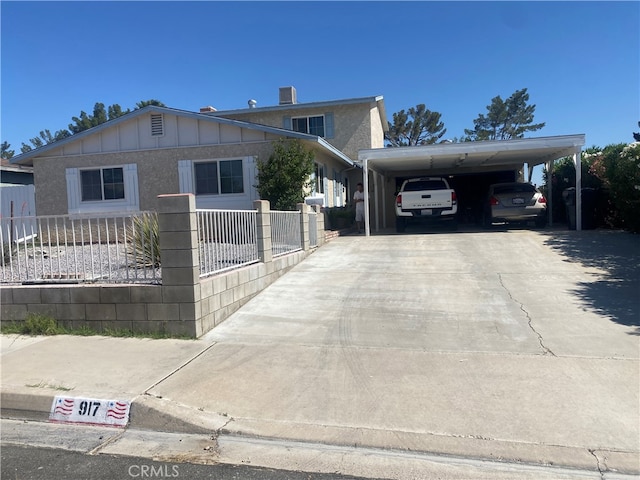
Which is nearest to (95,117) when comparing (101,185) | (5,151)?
(5,151)

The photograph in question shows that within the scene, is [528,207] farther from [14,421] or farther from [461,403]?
[14,421]

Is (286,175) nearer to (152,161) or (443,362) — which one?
(152,161)

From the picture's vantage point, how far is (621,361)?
217 inches

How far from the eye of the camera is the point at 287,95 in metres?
23.9

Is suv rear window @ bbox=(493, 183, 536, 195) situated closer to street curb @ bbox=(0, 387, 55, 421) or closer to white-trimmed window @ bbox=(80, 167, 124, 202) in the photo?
white-trimmed window @ bbox=(80, 167, 124, 202)

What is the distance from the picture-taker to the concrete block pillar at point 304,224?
11703 mm

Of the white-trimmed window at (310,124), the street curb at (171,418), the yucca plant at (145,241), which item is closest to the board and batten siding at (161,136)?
the white-trimmed window at (310,124)

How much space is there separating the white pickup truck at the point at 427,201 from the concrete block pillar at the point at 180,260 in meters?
9.20

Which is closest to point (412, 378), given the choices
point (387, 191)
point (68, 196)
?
point (68, 196)

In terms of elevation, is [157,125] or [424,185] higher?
[157,125]

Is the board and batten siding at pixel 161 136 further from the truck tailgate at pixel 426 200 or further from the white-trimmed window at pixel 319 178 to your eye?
the truck tailgate at pixel 426 200

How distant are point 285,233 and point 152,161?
722 cm

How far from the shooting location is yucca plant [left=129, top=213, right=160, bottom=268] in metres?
7.34

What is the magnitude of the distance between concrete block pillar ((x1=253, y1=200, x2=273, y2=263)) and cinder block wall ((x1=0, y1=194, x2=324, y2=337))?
1559 millimetres
